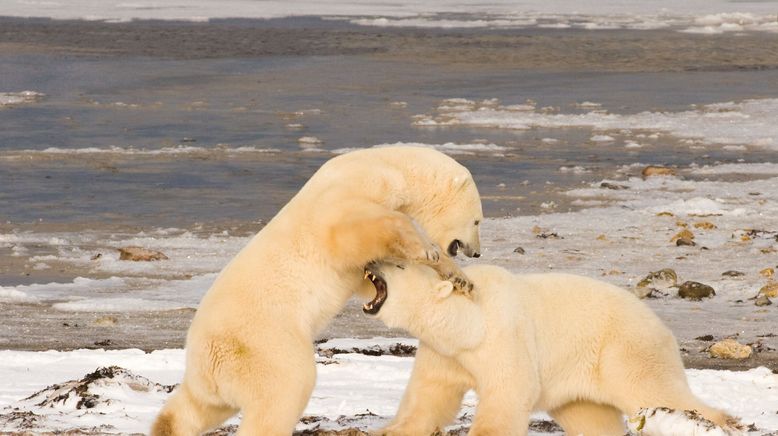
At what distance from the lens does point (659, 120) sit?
711 inches

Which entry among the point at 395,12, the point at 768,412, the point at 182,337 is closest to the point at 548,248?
the point at 182,337

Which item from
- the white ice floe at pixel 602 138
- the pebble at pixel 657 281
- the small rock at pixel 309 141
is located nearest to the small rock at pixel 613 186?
the white ice floe at pixel 602 138

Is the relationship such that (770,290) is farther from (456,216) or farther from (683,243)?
(456,216)

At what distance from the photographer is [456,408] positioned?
5.23 m

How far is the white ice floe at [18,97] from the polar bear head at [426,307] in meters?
15.1

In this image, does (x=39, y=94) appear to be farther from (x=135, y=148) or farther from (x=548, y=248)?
(x=548, y=248)

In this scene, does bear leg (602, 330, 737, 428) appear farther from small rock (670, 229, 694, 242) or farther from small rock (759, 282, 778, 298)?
small rock (670, 229, 694, 242)

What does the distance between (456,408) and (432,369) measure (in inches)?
8.7

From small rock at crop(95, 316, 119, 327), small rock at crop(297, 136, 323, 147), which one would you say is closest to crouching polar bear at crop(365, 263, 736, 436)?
small rock at crop(95, 316, 119, 327)

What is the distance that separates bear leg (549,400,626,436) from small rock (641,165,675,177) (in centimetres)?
865

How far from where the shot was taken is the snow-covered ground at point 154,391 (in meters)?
5.54

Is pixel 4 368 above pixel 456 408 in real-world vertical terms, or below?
below

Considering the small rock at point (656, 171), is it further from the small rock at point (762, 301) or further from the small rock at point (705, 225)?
the small rock at point (762, 301)

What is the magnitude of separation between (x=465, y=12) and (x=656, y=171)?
89.0 ft
